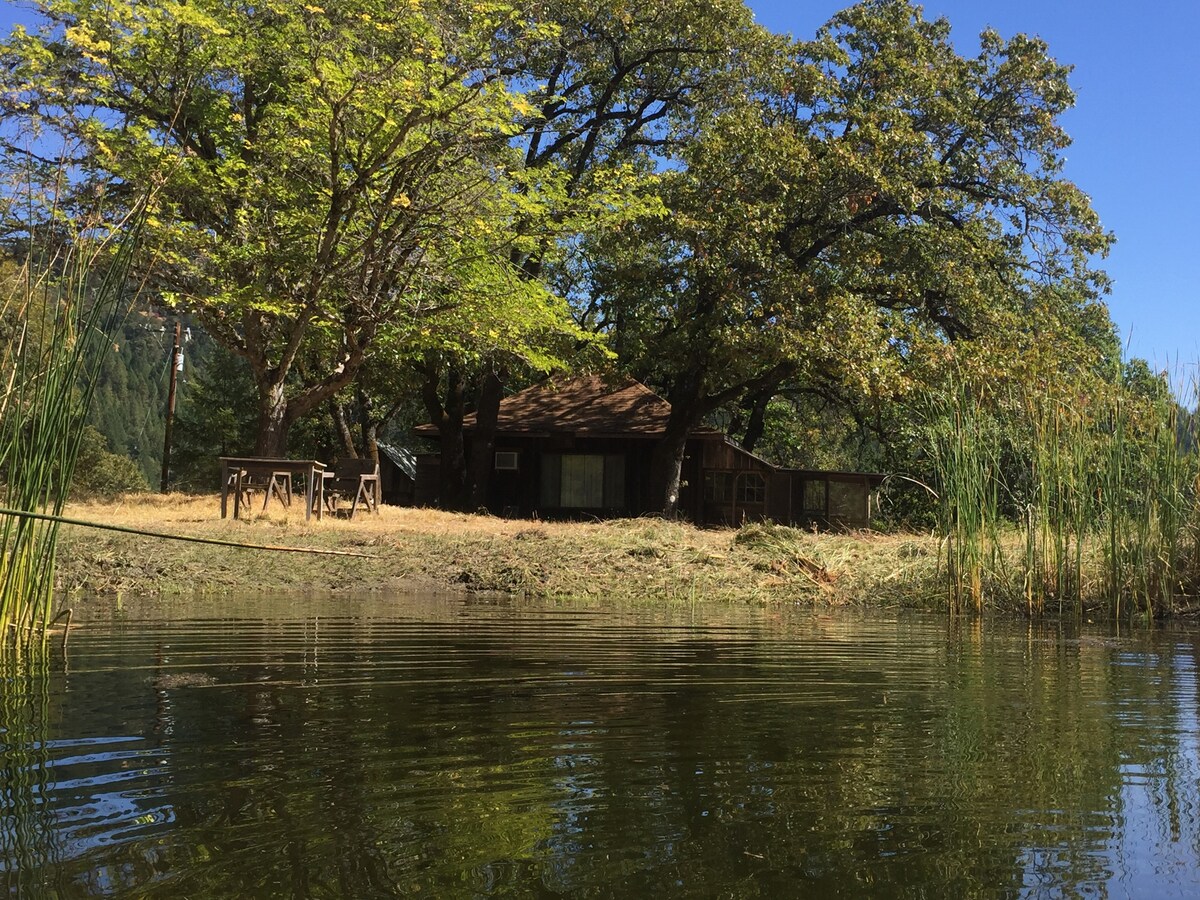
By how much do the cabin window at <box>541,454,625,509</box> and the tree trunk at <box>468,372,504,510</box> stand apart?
72.9 inches

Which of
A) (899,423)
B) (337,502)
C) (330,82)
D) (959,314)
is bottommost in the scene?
(337,502)

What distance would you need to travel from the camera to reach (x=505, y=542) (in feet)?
44.3

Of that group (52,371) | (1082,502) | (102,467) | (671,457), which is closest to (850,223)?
(671,457)

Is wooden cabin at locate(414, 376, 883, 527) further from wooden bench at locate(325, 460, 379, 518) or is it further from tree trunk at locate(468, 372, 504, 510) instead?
wooden bench at locate(325, 460, 379, 518)

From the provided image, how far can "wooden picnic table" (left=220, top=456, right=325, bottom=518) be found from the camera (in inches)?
633

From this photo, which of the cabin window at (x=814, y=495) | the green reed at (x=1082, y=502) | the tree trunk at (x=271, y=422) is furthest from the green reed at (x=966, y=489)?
the cabin window at (x=814, y=495)

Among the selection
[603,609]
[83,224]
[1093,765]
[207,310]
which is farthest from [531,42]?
[1093,765]

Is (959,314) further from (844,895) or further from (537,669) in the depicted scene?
(844,895)

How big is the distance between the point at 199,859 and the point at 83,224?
3.15 meters

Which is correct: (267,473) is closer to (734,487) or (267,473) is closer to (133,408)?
(734,487)

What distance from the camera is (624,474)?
27594mm

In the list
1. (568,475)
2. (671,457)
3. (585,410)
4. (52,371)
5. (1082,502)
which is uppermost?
(585,410)

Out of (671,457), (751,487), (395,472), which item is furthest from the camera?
(395,472)

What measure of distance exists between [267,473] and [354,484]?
10.8 ft
